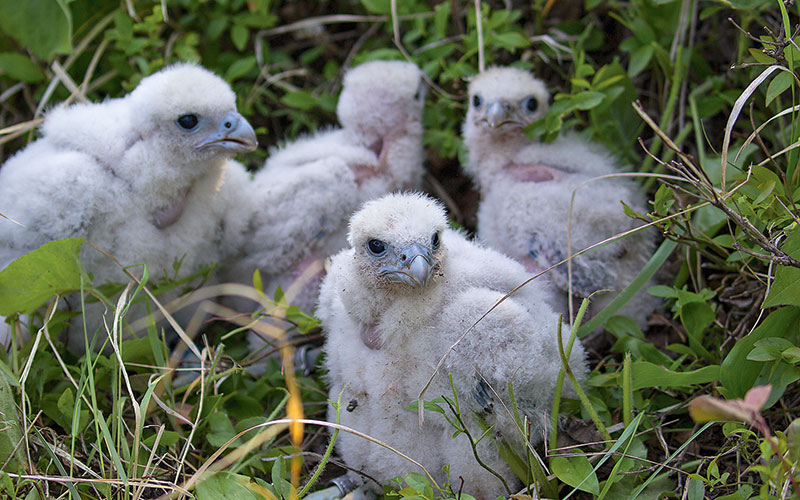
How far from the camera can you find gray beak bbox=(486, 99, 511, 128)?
3379mm

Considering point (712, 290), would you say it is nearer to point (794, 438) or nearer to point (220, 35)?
point (794, 438)

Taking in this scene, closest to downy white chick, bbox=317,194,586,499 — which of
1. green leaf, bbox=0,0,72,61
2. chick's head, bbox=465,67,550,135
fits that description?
chick's head, bbox=465,67,550,135

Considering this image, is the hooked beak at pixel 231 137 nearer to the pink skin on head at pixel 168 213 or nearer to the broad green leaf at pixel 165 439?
the pink skin on head at pixel 168 213

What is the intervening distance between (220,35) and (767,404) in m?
3.42

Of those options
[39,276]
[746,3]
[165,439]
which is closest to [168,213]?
[39,276]

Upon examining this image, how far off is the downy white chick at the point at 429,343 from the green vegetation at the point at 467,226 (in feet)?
0.35

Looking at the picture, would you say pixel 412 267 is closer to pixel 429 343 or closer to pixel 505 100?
pixel 429 343

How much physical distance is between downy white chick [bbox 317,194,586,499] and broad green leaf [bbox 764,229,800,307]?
2.26ft

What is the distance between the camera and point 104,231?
2.91 m

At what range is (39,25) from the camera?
11.8 feet

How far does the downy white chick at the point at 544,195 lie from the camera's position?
311 cm

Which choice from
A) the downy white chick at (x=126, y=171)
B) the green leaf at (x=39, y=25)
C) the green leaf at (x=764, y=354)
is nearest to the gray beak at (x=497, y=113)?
the downy white chick at (x=126, y=171)

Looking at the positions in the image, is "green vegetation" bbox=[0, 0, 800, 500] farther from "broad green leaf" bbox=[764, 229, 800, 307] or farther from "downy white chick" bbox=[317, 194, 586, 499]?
"downy white chick" bbox=[317, 194, 586, 499]

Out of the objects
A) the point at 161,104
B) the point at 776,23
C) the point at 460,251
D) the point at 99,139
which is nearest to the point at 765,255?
the point at 460,251
